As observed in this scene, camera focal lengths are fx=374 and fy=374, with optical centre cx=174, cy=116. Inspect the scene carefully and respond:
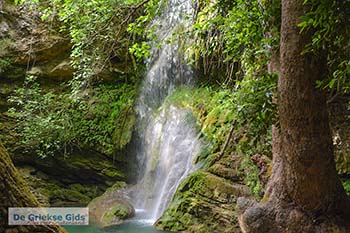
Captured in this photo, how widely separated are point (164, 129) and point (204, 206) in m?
2.77

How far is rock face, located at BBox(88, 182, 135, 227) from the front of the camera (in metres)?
7.14

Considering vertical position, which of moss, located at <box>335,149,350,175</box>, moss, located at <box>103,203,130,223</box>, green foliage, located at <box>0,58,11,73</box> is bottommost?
moss, located at <box>103,203,130,223</box>

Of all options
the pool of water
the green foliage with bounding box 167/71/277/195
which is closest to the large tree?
the green foliage with bounding box 167/71/277/195

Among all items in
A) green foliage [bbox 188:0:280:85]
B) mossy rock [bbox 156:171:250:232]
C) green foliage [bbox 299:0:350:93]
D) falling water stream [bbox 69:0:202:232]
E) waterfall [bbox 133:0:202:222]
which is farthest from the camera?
waterfall [bbox 133:0:202:222]

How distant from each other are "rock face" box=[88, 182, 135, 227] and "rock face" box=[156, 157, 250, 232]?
4.77 ft

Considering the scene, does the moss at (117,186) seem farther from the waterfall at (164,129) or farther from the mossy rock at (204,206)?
the mossy rock at (204,206)

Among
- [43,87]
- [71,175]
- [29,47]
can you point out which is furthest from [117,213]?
[29,47]

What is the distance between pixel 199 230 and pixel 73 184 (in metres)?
5.11

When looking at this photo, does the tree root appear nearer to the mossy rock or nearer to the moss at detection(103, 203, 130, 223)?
the mossy rock

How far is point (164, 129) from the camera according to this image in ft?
26.0

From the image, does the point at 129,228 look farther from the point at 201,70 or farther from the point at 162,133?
the point at 201,70

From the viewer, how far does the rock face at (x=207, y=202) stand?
5242 mm

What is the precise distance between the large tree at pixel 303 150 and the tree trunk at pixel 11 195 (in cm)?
149

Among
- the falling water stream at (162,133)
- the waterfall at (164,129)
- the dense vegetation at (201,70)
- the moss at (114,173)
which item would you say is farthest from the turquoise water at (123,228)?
the moss at (114,173)
